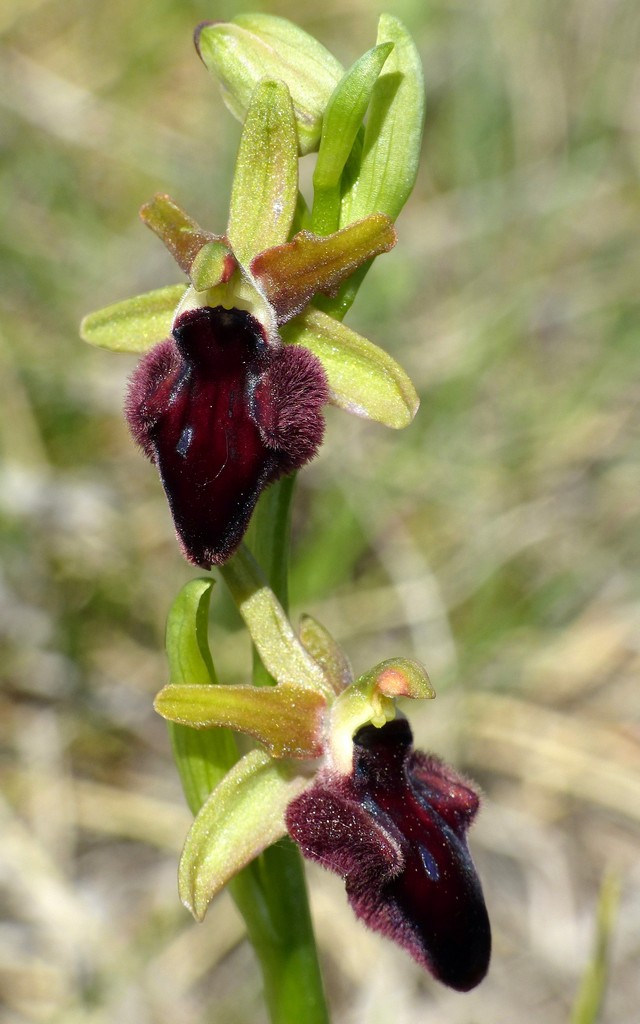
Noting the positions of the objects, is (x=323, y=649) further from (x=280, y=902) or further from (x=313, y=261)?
(x=313, y=261)

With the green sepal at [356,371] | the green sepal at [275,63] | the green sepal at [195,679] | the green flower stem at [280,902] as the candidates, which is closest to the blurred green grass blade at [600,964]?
the green flower stem at [280,902]

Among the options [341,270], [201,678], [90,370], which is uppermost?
[90,370]

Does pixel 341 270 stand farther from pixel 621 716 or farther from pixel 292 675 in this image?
pixel 621 716

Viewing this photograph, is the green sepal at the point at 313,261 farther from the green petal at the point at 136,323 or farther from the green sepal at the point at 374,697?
the green sepal at the point at 374,697

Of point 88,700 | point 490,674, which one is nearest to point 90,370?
point 88,700

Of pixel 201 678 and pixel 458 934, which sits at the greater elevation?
pixel 201 678

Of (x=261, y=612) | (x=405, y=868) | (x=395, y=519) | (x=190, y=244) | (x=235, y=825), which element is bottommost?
(x=405, y=868)

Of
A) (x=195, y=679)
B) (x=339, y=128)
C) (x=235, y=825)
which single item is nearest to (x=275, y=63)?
(x=339, y=128)
